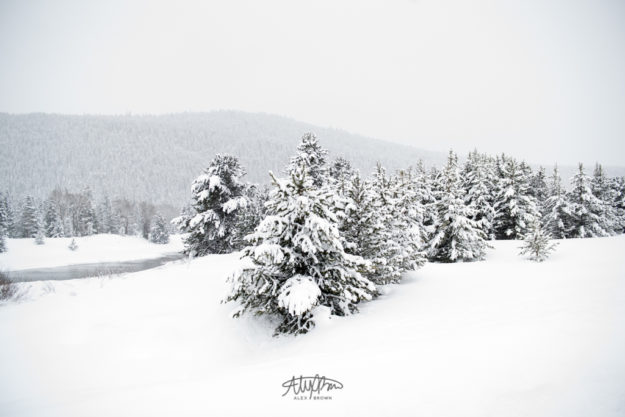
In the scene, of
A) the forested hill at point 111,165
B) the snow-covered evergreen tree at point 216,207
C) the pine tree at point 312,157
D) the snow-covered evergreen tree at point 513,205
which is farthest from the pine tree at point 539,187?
the forested hill at point 111,165

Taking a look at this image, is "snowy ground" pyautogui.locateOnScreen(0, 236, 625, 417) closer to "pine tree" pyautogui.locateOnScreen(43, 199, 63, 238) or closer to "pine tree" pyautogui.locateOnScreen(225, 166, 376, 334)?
"pine tree" pyautogui.locateOnScreen(225, 166, 376, 334)

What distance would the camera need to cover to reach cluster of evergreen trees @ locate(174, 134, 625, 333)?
8.84m

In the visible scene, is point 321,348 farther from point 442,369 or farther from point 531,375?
point 531,375

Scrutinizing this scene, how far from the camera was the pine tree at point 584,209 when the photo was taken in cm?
2938

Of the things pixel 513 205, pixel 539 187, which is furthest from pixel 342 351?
pixel 539 187

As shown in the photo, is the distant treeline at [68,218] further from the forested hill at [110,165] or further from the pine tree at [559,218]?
the pine tree at [559,218]

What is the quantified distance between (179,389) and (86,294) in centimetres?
886

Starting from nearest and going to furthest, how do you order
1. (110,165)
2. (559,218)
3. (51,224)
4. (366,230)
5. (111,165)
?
(366,230) < (559,218) < (51,224) < (110,165) < (111,165)

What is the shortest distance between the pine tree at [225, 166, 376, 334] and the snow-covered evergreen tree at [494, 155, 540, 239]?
23973 mm

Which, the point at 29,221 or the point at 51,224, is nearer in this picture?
Answer: the point at 29,221

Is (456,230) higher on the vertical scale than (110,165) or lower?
lower
